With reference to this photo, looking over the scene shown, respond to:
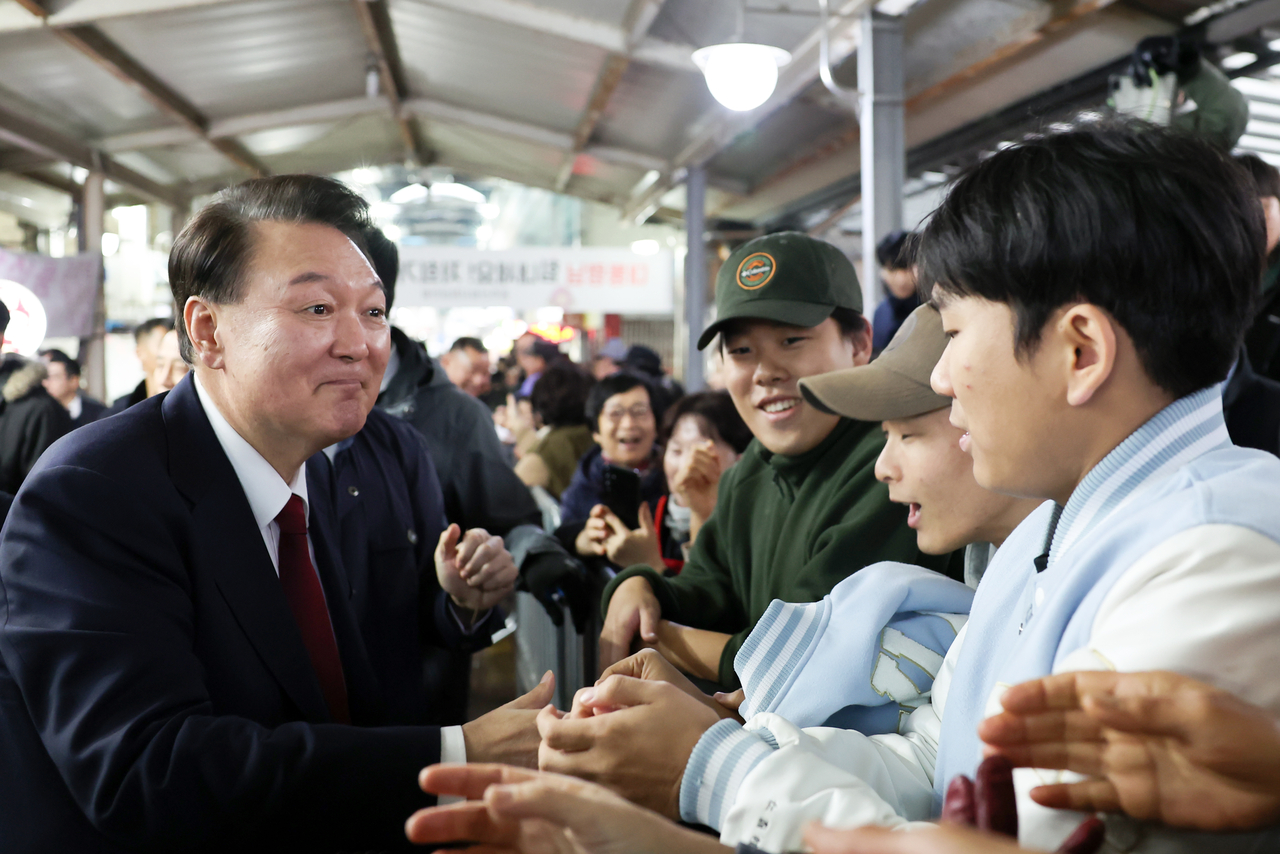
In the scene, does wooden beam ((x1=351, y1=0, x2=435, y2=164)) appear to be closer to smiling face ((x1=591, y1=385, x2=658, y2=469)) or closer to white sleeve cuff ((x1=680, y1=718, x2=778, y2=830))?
smiling face ((x1=591, y1=385, x2=658, y2=469))

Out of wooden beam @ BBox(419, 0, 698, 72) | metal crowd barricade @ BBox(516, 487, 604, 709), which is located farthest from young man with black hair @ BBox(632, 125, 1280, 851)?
wooden beam @ BBox(419, 0, 698, 72)

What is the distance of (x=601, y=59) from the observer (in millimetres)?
8805

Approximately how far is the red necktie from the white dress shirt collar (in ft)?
0.16

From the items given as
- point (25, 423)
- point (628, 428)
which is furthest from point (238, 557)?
point (25, 423)

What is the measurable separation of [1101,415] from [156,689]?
4.16ft

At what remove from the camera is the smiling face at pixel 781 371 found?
2152 millimetres

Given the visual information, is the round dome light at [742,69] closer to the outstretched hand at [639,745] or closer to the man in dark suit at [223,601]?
the man in dark suit at [223,601]

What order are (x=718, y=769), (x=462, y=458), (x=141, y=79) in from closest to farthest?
1. (x=718, y=769)
2. (x=462, y=458)
3. (x=141, y=79)

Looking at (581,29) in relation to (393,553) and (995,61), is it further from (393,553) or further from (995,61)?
(393,553)

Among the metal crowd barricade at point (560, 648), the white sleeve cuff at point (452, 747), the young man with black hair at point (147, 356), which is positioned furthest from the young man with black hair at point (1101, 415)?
the young man with black hair at point (147, 356)

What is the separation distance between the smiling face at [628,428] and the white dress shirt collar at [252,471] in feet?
9.78

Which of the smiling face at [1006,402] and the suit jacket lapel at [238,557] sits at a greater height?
the smiling face at [1006,402]

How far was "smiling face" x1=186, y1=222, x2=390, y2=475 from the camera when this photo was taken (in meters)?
1.69

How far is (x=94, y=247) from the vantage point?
1131cm
